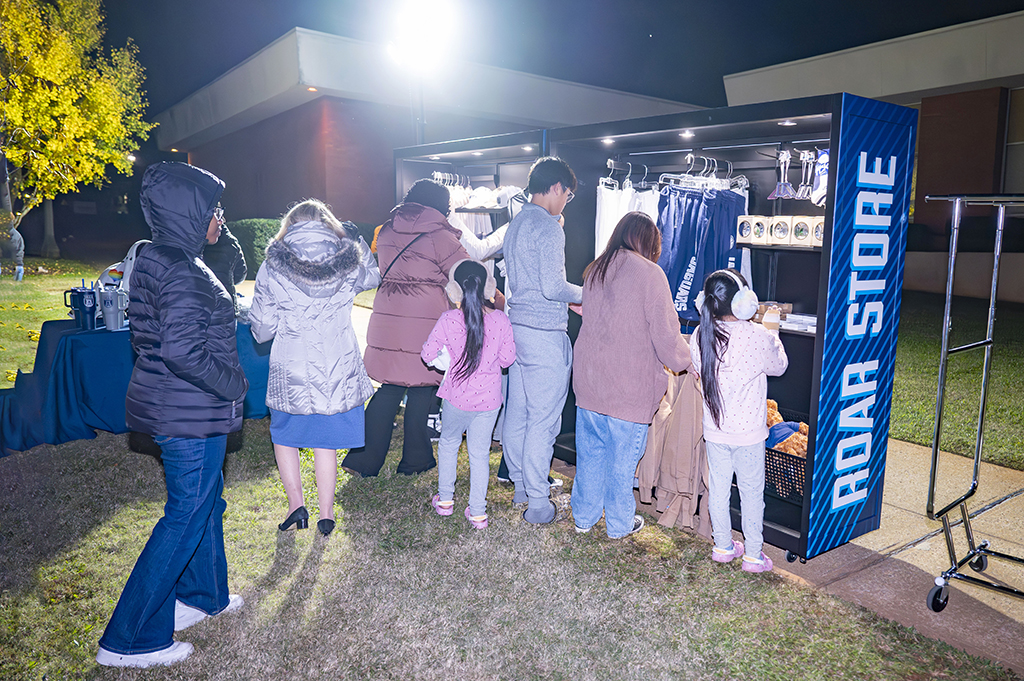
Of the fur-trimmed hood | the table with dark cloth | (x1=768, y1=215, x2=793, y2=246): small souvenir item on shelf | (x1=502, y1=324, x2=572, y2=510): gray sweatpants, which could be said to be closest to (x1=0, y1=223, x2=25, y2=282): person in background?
the table with dark cloth

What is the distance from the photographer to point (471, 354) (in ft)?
12.6

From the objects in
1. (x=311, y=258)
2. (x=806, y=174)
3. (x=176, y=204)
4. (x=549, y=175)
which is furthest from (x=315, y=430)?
(x=806, y=174)

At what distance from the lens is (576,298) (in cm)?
389

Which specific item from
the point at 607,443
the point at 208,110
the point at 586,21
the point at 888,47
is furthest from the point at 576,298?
the point at 208,110

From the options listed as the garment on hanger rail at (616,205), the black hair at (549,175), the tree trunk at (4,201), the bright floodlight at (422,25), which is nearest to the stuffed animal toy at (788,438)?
the garment on hanger rail at (616,205)

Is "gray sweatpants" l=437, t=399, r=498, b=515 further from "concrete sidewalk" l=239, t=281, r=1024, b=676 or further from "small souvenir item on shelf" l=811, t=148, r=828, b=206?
"small souvenir item on shelf" l=811, t=148, r=828, b=206

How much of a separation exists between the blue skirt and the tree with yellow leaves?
17.9 meters

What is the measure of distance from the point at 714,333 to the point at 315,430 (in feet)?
6.91

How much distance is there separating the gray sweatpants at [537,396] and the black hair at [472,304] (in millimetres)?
270

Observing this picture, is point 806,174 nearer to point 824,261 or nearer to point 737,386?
point 824,261

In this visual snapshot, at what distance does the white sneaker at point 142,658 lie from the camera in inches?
109

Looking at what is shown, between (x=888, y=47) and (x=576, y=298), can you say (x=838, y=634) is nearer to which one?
(x=576, y=298)

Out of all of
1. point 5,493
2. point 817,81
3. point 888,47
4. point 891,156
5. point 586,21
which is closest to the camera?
point 891,156

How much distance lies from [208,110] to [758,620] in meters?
23.0
